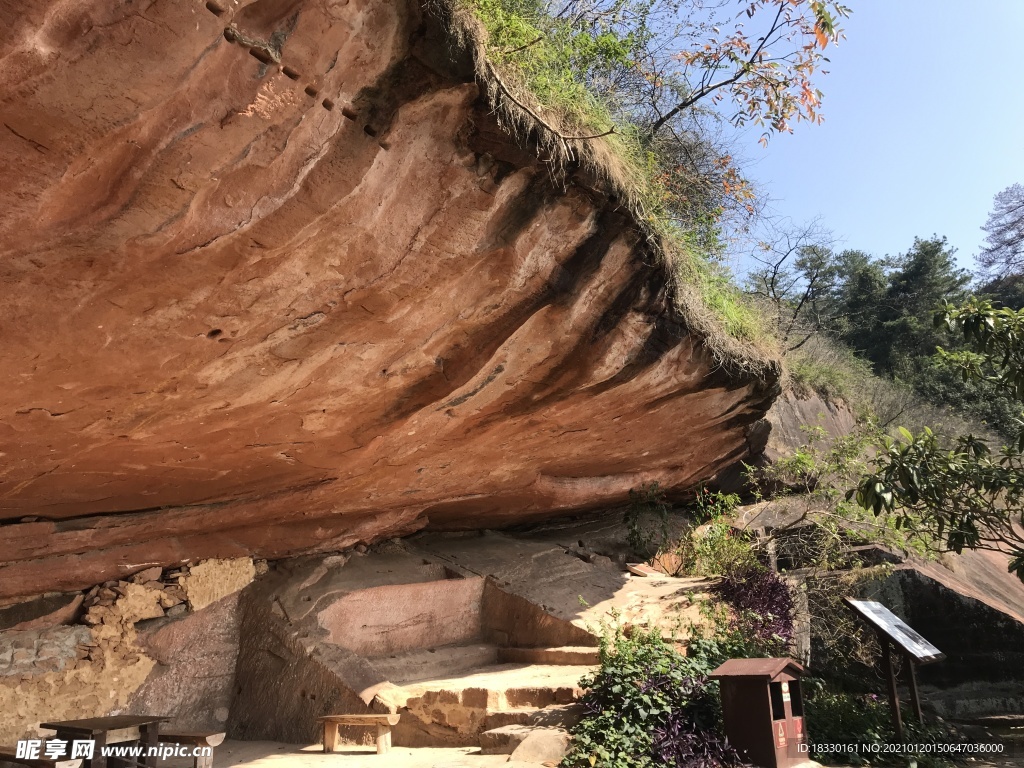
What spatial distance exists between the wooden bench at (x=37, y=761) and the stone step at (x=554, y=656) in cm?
367

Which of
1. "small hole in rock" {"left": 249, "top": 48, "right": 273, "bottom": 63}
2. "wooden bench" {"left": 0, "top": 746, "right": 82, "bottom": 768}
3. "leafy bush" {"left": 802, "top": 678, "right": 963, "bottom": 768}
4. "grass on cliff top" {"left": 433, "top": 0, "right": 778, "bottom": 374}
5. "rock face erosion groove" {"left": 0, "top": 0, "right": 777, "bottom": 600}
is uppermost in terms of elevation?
"grass on cliff top" {"left": 433, "top": 0, "right": 778, "bottom": 374}

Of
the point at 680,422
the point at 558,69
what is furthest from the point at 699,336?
the point at 558,69

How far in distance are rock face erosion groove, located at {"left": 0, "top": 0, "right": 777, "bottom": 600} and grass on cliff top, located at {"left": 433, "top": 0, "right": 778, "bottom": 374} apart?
125mm

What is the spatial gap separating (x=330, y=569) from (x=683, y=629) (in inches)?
132

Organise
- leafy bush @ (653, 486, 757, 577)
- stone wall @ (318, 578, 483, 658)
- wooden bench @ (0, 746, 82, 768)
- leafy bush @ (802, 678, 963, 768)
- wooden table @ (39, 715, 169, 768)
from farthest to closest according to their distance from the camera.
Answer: leafy bush @ (653, 486, 757, 577)
stone wall @ (318, 578, 483, 658)
leafy bush @ (802, 678, 963, 768)
wooden table @ (39, 715, 169, 768)
wooden bench @ (0, 746, 82, 768)

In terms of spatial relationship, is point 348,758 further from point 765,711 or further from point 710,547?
point 710,547

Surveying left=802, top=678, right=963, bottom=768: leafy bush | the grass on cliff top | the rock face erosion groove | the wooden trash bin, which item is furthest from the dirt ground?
the grass on cliff top

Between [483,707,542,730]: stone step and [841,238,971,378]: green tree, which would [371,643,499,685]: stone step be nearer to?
[483,707,542,730]: stone step

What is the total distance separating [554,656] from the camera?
667 cm

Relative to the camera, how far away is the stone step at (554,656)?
6.45m

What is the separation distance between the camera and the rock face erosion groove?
271 centimetres

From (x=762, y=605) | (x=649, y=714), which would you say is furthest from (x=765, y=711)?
(x=762, y=605)

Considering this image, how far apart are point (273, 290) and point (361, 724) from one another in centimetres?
343

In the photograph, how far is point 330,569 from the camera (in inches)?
288
